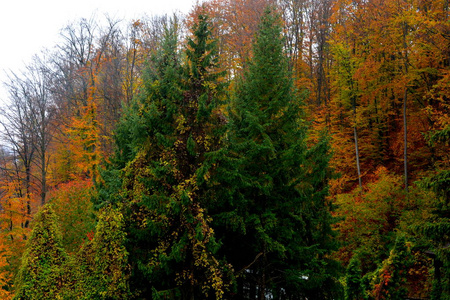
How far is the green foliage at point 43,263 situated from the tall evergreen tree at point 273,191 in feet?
16.7

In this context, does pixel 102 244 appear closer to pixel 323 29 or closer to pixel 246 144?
pixel 246 144

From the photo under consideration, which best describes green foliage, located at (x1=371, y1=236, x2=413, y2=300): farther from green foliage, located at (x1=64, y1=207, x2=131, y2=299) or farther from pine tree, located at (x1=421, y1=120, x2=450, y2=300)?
green foliage, located at (x1=64, y1=207, x2=131, y2=299)

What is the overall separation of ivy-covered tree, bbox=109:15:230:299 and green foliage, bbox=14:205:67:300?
2.23 meters

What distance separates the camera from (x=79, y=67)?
27.7 meters

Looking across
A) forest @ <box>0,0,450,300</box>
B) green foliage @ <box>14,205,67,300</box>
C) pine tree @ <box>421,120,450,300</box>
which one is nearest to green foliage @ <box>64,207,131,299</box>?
forest @ <box>0,0,450,300</box>

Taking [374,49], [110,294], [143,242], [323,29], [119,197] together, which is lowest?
[110,294]

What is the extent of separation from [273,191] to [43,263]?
27.0ft

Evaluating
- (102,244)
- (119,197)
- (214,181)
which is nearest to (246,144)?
(214,181)

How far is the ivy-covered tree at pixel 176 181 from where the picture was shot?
994 centimetres

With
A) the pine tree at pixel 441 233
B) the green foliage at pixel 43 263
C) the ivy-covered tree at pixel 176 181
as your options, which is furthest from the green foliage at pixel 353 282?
the green foliage at pixel 43 263

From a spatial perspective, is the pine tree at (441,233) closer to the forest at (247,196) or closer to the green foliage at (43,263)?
the forest at (247,196)

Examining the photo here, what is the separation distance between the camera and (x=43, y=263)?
373 inches

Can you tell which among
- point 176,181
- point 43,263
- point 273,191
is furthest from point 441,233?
point 43,263

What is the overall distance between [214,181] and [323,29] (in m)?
24.3
